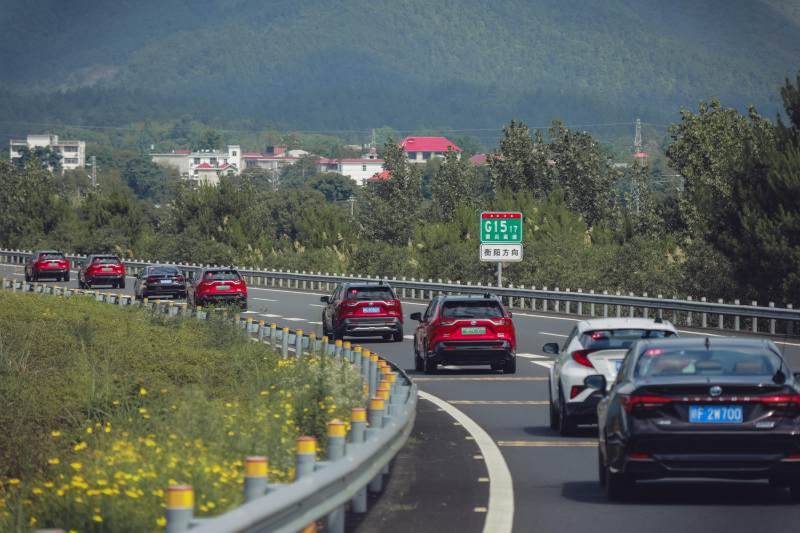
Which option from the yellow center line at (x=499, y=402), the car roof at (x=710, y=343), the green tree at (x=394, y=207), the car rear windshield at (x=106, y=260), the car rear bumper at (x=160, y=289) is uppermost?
the green tree at (x=394, y=207)

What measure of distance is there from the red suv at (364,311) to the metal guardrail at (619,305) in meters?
7.75

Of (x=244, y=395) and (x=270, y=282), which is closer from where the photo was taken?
(x=244, y=395)

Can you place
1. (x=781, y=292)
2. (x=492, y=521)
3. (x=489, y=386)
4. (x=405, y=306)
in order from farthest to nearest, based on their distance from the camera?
(x=405, y=306) → (x=781, y=292) → (x=489, y=386) → (x=492, y=521)

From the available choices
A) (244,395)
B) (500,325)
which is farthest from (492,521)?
(500,325)

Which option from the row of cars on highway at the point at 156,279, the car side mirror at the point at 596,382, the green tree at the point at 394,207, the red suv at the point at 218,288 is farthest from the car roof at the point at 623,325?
the green tree at the point at 394,207

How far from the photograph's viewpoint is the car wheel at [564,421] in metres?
19.5

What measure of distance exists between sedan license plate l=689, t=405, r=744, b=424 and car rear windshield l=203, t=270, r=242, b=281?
4084 cm

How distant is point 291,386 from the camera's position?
22.2 metres

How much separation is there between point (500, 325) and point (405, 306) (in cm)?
2751

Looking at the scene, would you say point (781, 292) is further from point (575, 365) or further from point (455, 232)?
point (455, 232)

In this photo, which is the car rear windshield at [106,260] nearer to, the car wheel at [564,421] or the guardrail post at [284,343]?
the guardrail post at [284,343]

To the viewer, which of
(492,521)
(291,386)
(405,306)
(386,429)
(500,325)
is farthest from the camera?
(405,306)

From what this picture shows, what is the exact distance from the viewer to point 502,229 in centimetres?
5994

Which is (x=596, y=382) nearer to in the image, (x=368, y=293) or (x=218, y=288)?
(x=368, y=293)
